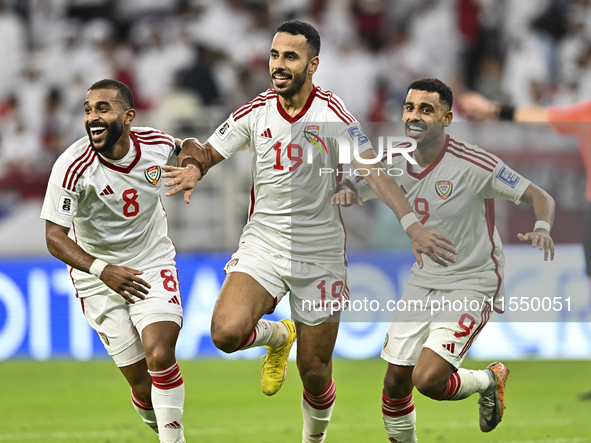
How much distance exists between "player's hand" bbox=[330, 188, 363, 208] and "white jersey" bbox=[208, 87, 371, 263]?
0.23 metres

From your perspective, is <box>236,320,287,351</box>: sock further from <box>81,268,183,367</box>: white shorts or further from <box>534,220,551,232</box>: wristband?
<box>534,220,551,232</box>: wristband

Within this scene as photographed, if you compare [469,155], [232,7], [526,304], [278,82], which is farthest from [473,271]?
[232,7]

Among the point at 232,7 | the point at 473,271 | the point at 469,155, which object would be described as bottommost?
the point at 473,271

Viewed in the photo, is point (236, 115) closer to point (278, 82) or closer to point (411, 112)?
point (278, 82)

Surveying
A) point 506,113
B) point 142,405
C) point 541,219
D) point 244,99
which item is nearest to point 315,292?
point 142,405

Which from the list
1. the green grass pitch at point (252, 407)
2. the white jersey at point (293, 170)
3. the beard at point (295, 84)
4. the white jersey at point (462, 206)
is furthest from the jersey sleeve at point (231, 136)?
the green grass pitch at point (252, 407)

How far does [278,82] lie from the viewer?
569 centimetres

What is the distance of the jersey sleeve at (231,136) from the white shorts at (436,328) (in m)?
1.52

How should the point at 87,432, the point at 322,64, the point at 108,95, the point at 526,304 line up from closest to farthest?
the point at 108,95 < the point at 87,432 < the point at 526,304 < the point at 322,64

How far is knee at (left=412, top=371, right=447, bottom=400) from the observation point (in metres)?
5.38

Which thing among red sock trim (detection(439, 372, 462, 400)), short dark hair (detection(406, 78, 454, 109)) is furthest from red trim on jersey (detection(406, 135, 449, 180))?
red sock trim (detection(439, 372, 462, 400))

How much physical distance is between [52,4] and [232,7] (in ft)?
9.58

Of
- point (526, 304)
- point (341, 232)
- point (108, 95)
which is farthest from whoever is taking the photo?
point (526, 304)

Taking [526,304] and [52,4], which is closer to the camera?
[526,304]
